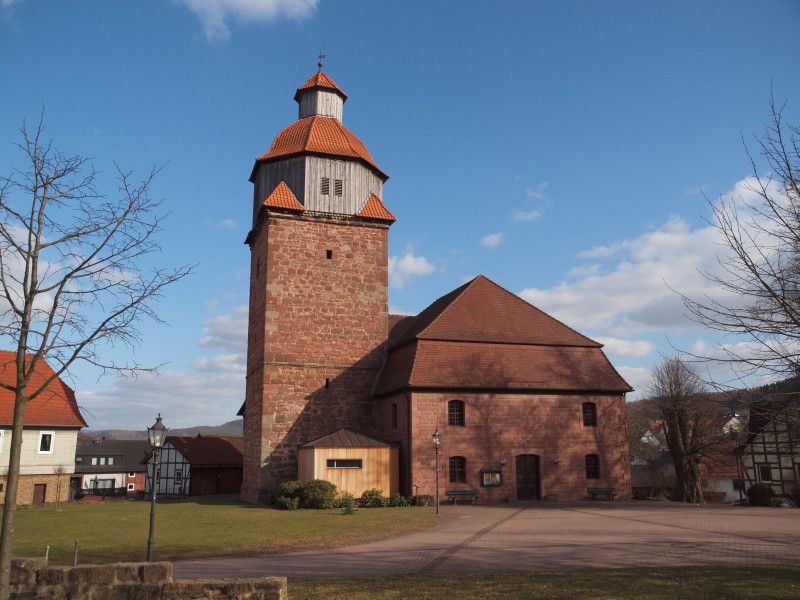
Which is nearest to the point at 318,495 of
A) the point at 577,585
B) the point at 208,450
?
the point at 577,585

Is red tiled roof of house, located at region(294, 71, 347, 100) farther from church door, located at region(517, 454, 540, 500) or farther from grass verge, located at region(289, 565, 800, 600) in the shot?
grass verge, located at region(289, 565, 800, 600)

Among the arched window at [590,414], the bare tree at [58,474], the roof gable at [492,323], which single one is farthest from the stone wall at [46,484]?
the arched window at [590,414]

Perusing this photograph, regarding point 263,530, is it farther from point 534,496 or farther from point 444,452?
point 534,496

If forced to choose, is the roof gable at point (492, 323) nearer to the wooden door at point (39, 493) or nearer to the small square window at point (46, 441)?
the small square window at point (46, 441)

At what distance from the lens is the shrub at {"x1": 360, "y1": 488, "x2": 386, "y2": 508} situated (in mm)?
25781

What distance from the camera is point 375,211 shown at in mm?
32281

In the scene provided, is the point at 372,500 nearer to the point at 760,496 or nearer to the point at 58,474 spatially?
the point at 760,496

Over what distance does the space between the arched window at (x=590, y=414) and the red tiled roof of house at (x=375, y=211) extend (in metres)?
13.0

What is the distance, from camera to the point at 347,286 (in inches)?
1236

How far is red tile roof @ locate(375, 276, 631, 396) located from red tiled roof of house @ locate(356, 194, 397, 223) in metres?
5.43

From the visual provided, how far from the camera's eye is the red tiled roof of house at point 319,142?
31.6 m

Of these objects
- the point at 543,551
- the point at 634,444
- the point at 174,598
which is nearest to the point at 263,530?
the point at 543,551

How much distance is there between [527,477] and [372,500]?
22.8 ft

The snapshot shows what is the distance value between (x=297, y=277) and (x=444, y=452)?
429 inches
